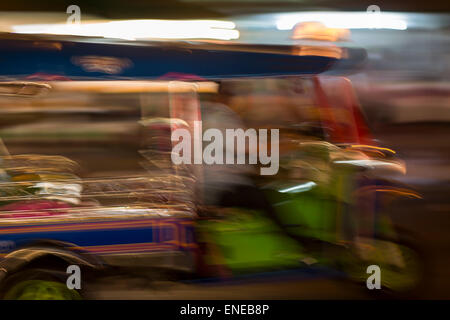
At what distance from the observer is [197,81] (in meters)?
3.03

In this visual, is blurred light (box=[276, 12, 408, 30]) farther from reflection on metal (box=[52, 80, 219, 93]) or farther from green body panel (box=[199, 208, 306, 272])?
green body panel (box=[199, 208, 306, 272])

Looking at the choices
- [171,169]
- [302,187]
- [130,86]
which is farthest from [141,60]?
[302,187]

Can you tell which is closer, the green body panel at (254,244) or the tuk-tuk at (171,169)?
the tuk-tuk at (171,169)

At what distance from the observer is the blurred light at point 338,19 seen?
3.17 meters

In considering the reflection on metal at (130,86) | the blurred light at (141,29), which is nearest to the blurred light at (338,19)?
the blurred light at (141,29)

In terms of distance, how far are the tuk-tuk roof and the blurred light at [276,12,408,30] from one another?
203mm

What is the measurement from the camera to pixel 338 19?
320 centimetres

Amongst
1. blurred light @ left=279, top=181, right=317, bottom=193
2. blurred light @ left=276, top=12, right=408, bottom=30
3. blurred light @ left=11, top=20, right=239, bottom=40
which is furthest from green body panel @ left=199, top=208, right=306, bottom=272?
blurred light @ left=276, top=12, right=408, bottom=30

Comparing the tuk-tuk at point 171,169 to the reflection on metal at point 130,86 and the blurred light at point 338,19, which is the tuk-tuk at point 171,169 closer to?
the reflection on metal at point 130,86

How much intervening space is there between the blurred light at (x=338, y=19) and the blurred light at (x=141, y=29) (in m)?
0.31

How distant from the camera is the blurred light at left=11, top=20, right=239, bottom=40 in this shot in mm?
3045
